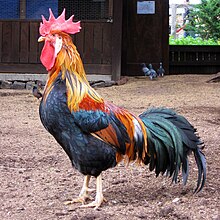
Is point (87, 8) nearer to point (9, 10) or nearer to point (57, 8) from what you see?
point (57, 8)

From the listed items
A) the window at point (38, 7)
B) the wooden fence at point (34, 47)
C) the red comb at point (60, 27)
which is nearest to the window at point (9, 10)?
the wooden fence at point (34, 47)

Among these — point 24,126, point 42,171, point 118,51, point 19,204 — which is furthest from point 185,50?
point 19,204

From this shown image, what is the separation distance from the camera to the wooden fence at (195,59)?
1775cm

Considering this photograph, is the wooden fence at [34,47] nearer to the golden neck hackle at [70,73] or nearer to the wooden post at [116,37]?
the wooden post at [116,37]

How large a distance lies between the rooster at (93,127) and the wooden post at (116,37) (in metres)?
9.66

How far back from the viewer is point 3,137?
732 cm

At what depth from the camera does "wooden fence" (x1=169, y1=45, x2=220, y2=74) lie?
699 inches

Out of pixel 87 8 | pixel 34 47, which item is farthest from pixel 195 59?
pixel 34 47

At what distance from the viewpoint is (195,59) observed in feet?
59.6

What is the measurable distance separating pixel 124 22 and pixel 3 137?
32.0 feet

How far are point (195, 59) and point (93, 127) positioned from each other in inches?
572

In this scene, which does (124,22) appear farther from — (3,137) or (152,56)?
(3,137)

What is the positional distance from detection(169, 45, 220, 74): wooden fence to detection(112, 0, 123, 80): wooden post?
A: 397 cm

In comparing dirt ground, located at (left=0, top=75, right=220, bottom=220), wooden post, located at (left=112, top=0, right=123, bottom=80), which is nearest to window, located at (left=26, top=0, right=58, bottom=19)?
wooden post, located at (left=112, top=0, right=123, bottom=80)
